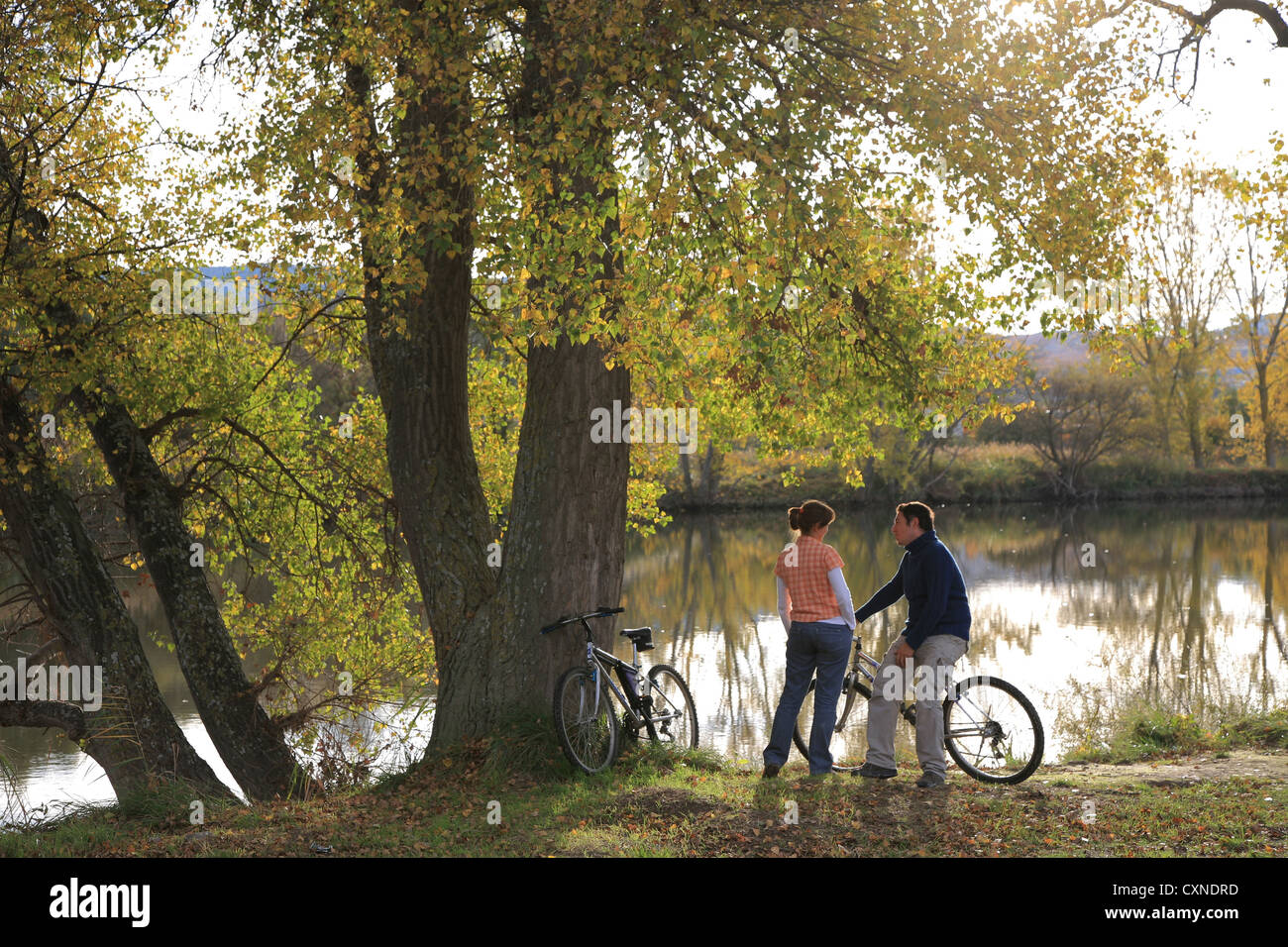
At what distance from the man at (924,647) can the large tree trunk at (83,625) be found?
6302 millimetres

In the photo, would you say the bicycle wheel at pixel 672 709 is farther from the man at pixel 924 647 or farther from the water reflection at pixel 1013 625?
the man at pixel 924 647

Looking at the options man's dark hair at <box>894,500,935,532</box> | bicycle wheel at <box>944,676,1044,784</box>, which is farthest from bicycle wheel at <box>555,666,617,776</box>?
man's dark hair at <box>894,500,935,532</box>

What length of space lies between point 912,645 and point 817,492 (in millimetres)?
46912

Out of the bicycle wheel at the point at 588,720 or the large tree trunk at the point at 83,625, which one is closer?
the bicycle wheel at the point at 588,720

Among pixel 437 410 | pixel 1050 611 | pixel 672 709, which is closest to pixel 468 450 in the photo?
pixel 437 410

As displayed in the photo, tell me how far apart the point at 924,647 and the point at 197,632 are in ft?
25.1

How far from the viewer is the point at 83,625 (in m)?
11.0

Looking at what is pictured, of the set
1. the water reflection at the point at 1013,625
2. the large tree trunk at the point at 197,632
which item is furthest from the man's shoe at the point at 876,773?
the large tree trunk at the point at 197,632

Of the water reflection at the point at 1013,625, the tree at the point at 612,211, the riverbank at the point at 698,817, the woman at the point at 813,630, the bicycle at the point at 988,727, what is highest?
the tree at the point at 612,211

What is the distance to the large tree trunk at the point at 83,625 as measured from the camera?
10.6 m

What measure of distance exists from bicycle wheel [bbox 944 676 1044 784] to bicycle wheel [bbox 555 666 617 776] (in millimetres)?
2380

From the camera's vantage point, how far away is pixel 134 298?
435 inches
